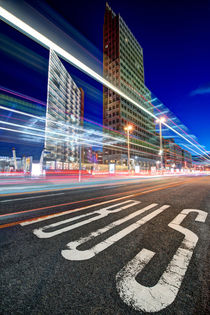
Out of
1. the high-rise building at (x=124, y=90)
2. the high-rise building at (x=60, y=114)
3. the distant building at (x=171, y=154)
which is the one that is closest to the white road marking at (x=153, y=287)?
the high-rise building at (x=60, y=114)

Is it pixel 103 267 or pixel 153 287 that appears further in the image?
pixel 103 267

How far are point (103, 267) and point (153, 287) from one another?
1.95 feet

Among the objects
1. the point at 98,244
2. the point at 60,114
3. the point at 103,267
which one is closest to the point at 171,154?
the point at 60,114

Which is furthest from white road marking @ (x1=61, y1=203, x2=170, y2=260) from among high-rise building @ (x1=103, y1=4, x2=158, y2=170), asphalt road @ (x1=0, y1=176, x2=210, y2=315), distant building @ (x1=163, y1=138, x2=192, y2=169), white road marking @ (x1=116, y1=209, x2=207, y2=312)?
distant building @ (x1=163, y1=138, x2=192, y2=169)

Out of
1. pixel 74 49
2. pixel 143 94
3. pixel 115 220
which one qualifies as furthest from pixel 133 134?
pixel 115 220

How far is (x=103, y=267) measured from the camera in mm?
1587

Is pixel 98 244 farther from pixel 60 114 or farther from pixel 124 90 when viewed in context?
pixel 60 114

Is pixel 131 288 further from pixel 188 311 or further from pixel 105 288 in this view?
pixel 188 311

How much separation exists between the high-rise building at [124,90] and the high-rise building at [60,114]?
19247mm

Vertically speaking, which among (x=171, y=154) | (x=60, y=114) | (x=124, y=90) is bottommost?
(x=171, y=154)

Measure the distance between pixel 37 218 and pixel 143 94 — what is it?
8622 centimetres

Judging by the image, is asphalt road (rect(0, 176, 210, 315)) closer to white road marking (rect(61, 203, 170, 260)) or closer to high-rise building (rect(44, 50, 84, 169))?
white road marking (rect(61, 203, 170, 260))

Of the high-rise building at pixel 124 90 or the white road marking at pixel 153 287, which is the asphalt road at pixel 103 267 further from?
the high-rise building at pixel 124 90

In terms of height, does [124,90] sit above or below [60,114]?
above
